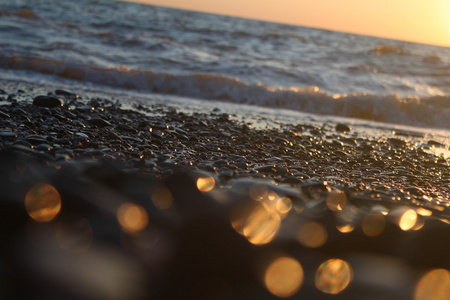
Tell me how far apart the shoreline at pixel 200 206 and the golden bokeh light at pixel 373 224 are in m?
0.01

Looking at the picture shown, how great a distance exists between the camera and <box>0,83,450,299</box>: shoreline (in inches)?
57.2

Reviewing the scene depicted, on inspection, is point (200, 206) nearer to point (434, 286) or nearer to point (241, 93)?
point (434, 286)

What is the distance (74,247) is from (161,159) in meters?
1.28

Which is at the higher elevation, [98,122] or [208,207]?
[98,122]

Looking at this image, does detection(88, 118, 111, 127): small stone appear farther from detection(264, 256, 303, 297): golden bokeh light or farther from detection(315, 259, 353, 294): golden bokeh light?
detection(315, 259, 353, 294): golden bokeh light

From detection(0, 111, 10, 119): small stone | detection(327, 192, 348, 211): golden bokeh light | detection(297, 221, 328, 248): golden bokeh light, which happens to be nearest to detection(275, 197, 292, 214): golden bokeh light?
detection(297, 221, 328, 248): golden bokeh light

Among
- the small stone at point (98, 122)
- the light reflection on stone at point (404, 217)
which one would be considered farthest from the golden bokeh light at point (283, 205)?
the small stone at point (98, 122)

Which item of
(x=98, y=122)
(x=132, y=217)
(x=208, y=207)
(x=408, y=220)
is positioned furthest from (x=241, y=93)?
(x=132, y=217)

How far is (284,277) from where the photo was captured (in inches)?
60.8

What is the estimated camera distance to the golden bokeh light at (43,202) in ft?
5.23

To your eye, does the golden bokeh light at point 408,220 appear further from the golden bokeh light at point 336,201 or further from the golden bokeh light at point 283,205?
the golden bokeh light at point 283,205

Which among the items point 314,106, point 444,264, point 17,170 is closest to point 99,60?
point 314,106

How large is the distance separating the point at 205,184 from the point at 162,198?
1.24 feet

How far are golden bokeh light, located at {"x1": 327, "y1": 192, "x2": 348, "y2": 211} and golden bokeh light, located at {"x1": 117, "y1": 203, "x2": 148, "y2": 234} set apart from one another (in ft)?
3.80
